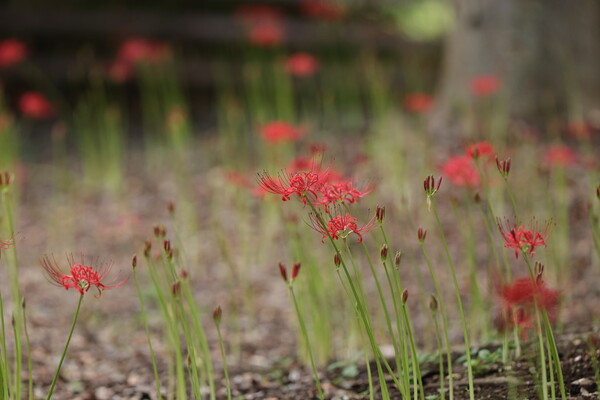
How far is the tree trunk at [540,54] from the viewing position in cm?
429

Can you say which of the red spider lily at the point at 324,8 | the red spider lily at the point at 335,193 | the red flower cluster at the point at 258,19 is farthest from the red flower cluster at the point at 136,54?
the red spider lily at the point at 335,193

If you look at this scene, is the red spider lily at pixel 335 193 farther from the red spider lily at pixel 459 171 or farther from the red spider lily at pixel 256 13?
the red spider lily at pixel 256 13

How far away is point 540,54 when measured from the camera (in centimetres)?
430

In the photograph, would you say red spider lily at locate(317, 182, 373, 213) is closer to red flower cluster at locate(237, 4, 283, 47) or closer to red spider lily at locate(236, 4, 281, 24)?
red flower cluster at locate(237, 4, 283, 47)

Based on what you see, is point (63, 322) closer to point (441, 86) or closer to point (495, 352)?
point (495, 352)

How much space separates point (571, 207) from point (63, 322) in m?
2.34

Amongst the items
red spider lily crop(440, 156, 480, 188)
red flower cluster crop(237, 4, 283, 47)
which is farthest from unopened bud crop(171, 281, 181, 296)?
red flower cluster crop(237, 4, 283, 47)

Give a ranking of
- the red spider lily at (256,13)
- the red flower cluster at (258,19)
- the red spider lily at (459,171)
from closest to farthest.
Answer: the red spider lily at (459,171) < the red flower cluster at (258,19) < the red spider lily at (256,13)

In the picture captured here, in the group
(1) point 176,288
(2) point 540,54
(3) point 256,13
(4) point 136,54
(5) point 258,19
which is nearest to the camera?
(1) point 176,288

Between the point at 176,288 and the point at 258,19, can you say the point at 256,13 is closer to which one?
the point at 258,19

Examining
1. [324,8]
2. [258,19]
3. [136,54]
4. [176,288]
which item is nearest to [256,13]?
[258,19]

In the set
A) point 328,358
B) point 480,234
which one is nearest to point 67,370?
point 328,358

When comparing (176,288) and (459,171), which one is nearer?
(176,288)

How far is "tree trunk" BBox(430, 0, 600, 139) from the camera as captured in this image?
4.29m
